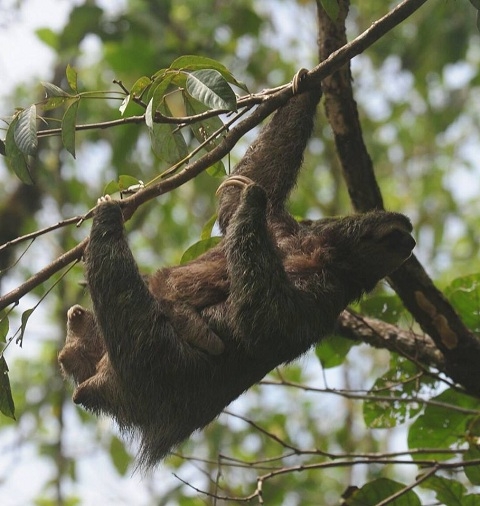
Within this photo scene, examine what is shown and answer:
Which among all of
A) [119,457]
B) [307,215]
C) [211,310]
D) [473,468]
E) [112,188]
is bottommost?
[473,468]

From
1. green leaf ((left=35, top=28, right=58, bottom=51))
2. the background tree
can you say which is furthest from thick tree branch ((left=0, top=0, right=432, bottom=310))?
green leaf ((left=35, top=28, right=58, bottom=51))

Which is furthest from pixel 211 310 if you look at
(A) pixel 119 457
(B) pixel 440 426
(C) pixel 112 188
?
(A) pixel 119 457

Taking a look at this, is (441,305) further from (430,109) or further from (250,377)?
(430,109)

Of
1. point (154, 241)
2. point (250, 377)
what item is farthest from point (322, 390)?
point (154, 241)

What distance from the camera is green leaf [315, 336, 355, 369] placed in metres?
7.51

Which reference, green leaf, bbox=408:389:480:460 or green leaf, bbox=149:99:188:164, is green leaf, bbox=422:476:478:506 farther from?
green leaf, bbox=149:99:188:164

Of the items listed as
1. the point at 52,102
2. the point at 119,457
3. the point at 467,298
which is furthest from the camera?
the point at 119,457

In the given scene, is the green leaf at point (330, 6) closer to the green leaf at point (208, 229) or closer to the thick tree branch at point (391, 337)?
the green leaf at point (208, 229)

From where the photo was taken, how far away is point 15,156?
5.16 metres

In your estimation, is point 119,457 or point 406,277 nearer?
point 406,277

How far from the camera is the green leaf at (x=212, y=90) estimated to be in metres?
4.65

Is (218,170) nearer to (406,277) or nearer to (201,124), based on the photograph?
(201,124)

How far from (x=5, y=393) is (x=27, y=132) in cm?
173

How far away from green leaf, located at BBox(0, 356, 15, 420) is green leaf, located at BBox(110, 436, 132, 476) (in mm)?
7631
